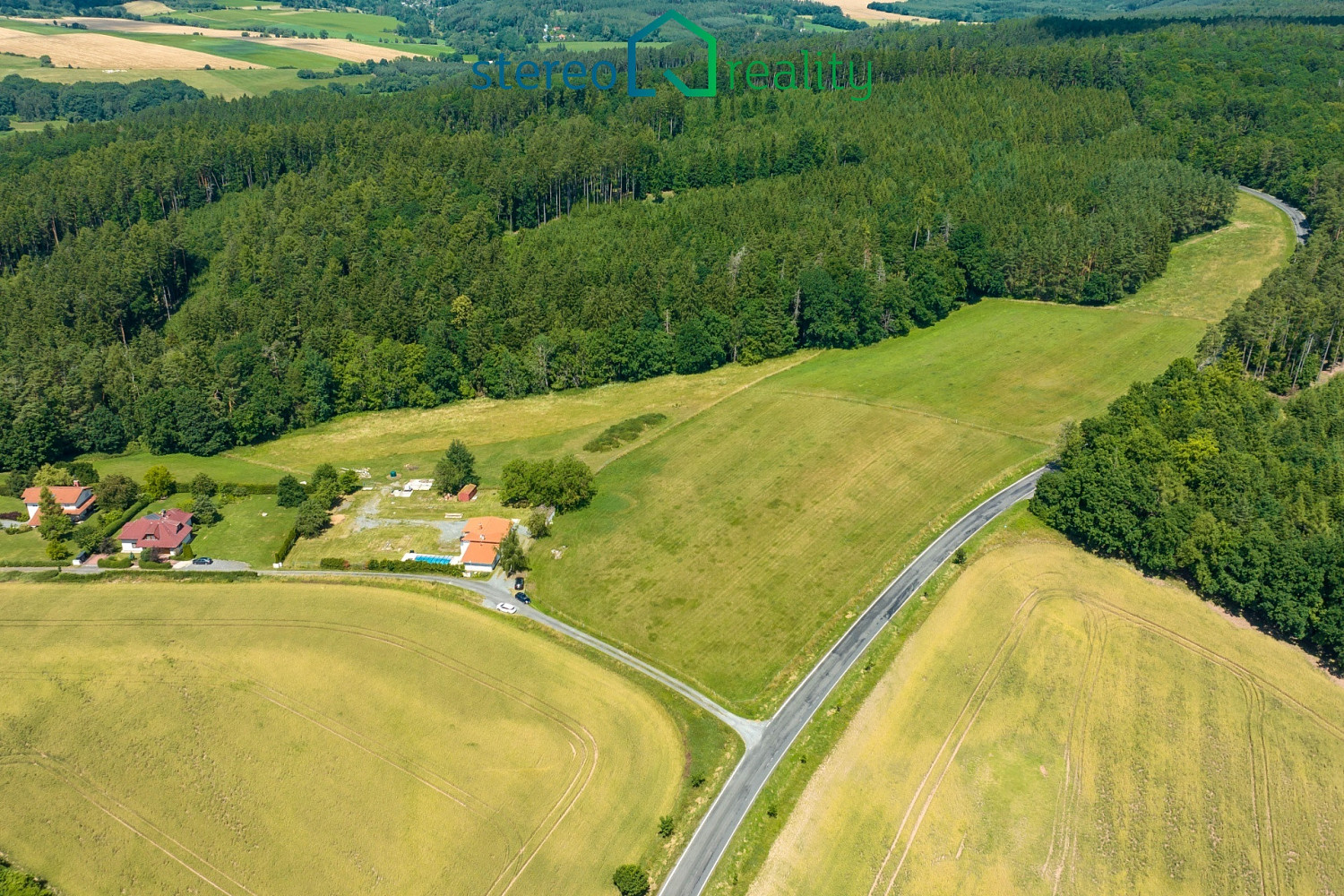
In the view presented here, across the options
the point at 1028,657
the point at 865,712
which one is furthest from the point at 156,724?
the point at 1028,657

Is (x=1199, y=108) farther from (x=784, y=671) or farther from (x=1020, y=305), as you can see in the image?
(x=784, y=671)

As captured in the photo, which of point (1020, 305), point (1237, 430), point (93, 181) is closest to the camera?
point (1237, 430)

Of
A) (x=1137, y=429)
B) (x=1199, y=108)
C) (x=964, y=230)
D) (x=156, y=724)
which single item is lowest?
(x=156, y=724)

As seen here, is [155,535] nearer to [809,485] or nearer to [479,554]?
[479,554]

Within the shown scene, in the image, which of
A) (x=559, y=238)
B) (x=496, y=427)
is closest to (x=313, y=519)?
(x=496, y=427)

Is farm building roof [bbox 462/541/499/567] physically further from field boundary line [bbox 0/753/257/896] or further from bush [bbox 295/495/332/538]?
field boundary line [bbox 0/753/257/896]

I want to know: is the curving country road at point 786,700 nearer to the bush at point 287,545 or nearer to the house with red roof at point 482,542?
the bush at point 287,545
